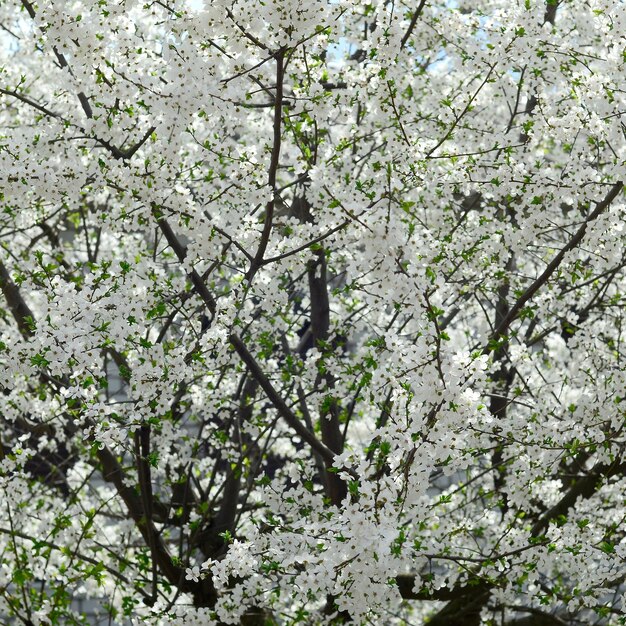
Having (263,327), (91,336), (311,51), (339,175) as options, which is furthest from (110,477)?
(311,51)

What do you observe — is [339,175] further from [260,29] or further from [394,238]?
[394,238]

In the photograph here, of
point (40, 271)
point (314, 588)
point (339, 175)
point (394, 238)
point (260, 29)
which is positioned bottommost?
point (314, 588)

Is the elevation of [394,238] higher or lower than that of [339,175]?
lower

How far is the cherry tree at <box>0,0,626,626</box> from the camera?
450 cm

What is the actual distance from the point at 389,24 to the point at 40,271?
8.42 ft

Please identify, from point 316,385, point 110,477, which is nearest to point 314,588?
point 316,385

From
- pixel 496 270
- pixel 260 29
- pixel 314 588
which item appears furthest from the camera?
pixel 496 270

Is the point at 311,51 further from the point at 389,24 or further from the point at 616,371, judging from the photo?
the point at 616,371

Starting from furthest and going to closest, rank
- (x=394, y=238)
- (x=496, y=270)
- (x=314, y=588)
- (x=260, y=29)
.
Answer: (x=496, y=270) < (x=260, y=29) < (x=314, y=588) < (x=394, y=238)

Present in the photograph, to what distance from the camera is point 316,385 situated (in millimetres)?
6820

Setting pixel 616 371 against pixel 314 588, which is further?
pixel 616 371

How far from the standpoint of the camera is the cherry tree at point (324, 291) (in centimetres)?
450

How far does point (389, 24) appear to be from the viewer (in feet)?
18.6

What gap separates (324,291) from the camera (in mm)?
7266
